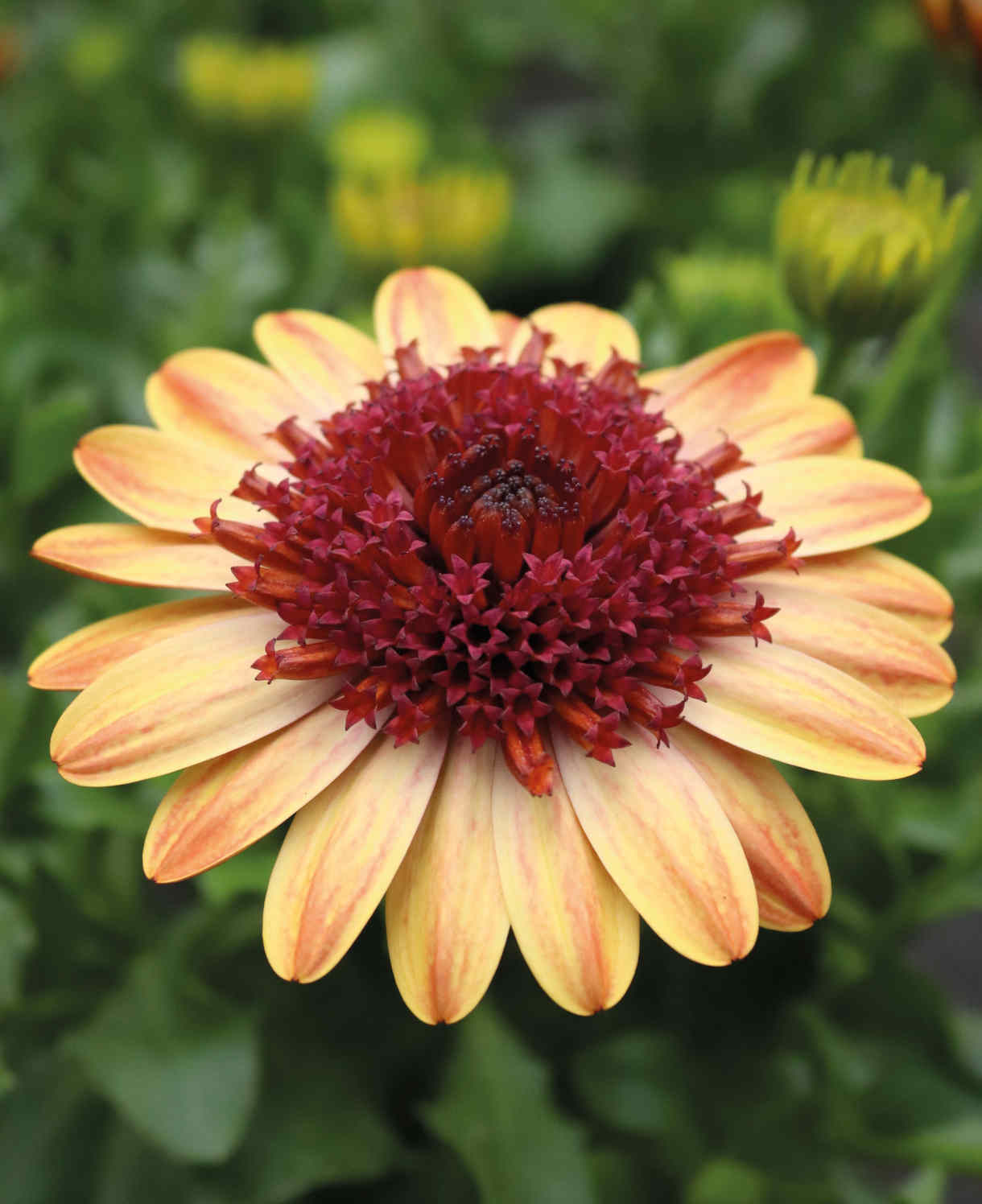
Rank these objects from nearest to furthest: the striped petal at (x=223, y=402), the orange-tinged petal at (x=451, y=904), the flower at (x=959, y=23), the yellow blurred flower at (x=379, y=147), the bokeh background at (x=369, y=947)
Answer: the orange-tinged petal at (x=451, y=904)
the striped petal at (x=223, y=402)
the bokeh background at (x=369, y=947)
the flower at (x=959, y=23)
the yellow blurred flower at (x=379, y=147)

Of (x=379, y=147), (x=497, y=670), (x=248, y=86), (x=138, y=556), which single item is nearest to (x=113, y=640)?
(x=138, y=556)

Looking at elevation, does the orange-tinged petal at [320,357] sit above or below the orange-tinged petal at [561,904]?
above

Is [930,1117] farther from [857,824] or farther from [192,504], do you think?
[192,504]

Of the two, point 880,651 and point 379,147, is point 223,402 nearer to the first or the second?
point 880,651

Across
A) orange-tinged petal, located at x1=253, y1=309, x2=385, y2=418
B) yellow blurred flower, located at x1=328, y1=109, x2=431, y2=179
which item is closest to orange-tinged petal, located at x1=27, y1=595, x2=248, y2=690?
orange-tinged petal, located at x1=253, y1=309, x2=385, y2=418

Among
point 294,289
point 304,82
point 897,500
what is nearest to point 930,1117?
point 897,500

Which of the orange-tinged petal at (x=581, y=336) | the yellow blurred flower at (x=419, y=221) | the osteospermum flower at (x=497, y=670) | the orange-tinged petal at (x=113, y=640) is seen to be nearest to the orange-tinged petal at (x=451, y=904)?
the osteospermum flower at (x=497, y=670)

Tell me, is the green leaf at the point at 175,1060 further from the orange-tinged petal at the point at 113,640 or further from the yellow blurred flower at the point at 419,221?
the yellow blurred flower at the point at 419,221
